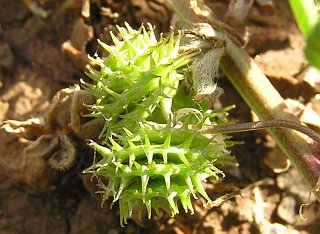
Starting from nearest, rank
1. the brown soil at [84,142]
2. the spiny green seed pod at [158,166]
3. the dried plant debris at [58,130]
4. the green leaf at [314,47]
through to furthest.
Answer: the green leaf at [314,47], the spiny green seed pod at [158,166], the dried plant debris at [58,130], the brown soil at [84,142]

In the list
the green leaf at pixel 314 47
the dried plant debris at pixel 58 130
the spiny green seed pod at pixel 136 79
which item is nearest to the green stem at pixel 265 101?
the spiny green seed pod at pixel 136 79

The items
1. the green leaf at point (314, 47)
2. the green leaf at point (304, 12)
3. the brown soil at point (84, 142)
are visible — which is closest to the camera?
the green leaf at point (314, 47)

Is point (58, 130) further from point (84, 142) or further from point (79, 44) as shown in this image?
point (79, 44)

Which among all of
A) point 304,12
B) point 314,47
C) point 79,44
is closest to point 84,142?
point 79,44

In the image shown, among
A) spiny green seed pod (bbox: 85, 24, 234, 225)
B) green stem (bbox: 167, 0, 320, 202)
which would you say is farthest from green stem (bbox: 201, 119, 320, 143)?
green stem (bbox: 167, 0, 320, 202)

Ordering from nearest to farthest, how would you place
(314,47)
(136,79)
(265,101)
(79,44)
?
(314,47)
(136,79)
(265,101)
(79,44)

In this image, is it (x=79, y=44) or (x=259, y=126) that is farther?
(x=79, y=44)

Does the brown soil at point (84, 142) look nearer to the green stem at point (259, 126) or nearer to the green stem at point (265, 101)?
the green stem at point (265, 101)
